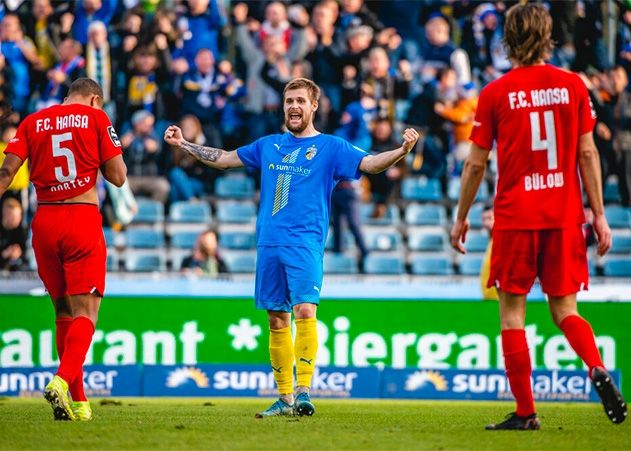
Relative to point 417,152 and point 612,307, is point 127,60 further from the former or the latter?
point 612,307

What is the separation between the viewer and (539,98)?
263 inches

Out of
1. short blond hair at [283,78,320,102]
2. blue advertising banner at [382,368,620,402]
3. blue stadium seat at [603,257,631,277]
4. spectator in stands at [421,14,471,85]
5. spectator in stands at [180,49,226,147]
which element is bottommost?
blue advertising banner at [382,368,620,402]

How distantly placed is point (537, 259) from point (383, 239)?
10480mm

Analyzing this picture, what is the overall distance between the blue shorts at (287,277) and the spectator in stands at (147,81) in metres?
9.78

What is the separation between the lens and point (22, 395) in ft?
41.5

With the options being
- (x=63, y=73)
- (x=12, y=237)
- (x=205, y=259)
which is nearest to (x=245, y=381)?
(x=205, y=259)

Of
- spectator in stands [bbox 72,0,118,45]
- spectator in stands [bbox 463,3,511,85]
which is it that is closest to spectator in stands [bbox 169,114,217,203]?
spectator in stands [bbox 72,0,118,45]

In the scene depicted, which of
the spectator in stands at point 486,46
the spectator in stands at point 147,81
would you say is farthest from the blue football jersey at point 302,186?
the spectator in stands at point 486,46

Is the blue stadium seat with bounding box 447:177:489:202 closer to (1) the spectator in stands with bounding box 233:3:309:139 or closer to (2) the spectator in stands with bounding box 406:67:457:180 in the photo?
(2) the spectator in stands with bounding box 406:67:457:180

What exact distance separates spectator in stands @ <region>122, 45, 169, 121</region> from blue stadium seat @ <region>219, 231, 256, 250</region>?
2103 millimetres

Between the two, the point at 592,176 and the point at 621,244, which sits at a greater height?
the point at 621,244

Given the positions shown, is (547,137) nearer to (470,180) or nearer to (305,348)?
(470,180)

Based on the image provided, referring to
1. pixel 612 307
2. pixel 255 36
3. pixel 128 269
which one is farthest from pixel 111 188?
pixel 612 307

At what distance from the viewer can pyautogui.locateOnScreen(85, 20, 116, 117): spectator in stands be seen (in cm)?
1755
